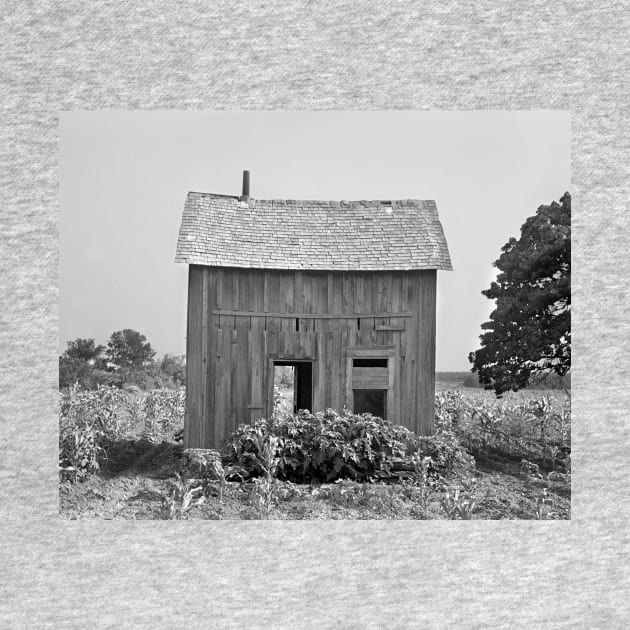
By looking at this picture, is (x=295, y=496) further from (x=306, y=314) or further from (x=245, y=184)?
(x=245, y=184)

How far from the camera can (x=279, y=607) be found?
3.41m

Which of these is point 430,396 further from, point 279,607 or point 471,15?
point 471,15

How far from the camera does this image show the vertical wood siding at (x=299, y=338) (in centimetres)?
423

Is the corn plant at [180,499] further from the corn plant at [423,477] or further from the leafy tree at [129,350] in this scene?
the corn plant at [423,477]

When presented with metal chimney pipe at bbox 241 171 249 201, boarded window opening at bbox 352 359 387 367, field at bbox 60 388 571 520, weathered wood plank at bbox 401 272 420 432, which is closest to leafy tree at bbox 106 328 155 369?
field at bbox 60 388 571 520

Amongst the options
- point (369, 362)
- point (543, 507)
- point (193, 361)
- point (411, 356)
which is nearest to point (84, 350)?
point (193, 361)

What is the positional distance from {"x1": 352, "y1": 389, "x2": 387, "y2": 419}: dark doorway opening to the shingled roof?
0.70m

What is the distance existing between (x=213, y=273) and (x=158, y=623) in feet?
6.07

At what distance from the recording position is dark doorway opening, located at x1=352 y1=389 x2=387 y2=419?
434cm

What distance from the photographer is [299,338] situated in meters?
4.34

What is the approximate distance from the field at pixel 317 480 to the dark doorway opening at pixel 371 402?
30 centimetres

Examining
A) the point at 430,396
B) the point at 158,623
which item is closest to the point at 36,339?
the point at 158,623

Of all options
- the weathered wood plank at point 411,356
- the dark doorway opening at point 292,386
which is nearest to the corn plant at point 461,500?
the weathered wood plank at point 411,356

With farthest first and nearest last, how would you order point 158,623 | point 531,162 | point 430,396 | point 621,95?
1. point 430,396
2. point 531,162
3. point 621,95
4. point 158,623
